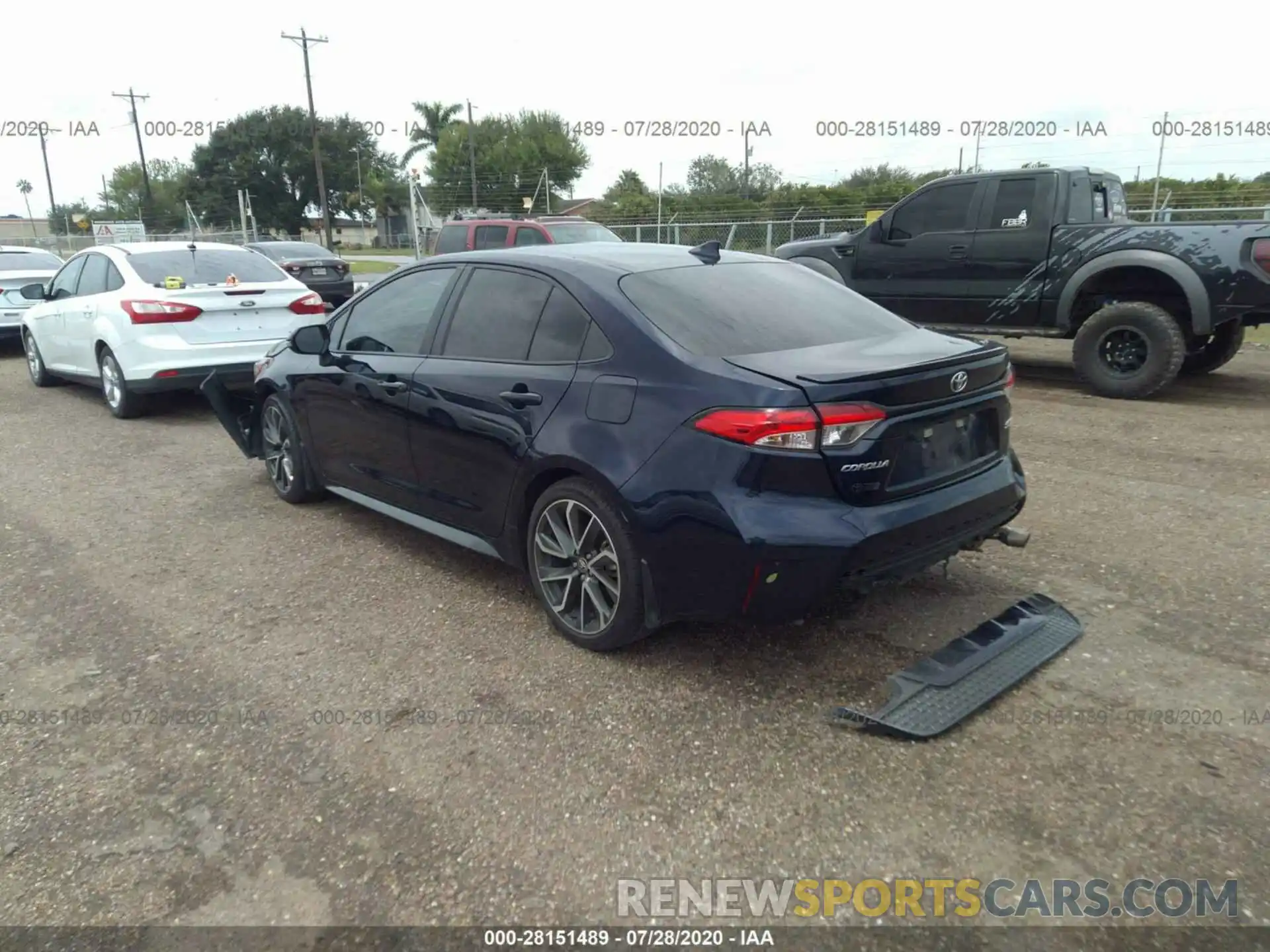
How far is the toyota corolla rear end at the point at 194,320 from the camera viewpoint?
779 cm

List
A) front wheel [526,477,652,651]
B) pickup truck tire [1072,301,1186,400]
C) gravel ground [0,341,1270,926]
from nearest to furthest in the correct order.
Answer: gravel ground [0,341,1270,926] → front wheel [526,477,652,651] → pickup truck tire [1072,301,1186,400]

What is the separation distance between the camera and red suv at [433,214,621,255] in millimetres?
13273

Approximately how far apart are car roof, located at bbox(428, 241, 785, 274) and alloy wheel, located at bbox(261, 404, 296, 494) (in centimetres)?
172

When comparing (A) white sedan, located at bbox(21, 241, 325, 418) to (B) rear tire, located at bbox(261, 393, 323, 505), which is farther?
(A) white sedan, located at bbox(21, 241, 325, 418)

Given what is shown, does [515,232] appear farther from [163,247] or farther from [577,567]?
[577,567]

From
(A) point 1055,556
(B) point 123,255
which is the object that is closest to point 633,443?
(A) point 1055,556

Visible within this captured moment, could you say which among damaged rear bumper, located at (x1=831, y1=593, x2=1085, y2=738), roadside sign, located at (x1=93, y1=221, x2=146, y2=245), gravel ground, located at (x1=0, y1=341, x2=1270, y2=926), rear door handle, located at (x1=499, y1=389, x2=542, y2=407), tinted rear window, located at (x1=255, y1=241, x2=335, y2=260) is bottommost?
gravel ground, located at (x1=0, y1=341, x2=1270, y2=926)

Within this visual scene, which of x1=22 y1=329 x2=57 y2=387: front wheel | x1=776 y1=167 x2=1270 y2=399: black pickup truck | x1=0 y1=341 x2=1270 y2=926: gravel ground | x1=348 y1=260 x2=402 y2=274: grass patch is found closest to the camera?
x1=0 y1=341 x2=1270 y2=926: gravel ground

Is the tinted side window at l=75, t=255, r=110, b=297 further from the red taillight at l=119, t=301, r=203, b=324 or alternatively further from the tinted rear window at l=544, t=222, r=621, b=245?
the tinted rear window at l=544, t=222, r=621, b=245

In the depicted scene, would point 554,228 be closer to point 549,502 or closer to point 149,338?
point 149,338

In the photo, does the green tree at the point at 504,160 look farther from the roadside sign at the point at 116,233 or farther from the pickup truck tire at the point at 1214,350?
the pickup truck tire at the point at 1214,350

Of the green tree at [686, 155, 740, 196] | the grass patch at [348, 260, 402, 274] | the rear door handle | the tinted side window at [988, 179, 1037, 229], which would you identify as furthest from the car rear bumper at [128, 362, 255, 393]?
the green tree at [686, 155, 740, 196]

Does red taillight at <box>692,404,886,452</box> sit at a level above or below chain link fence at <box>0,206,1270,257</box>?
below

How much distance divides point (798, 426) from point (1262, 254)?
6.51m
